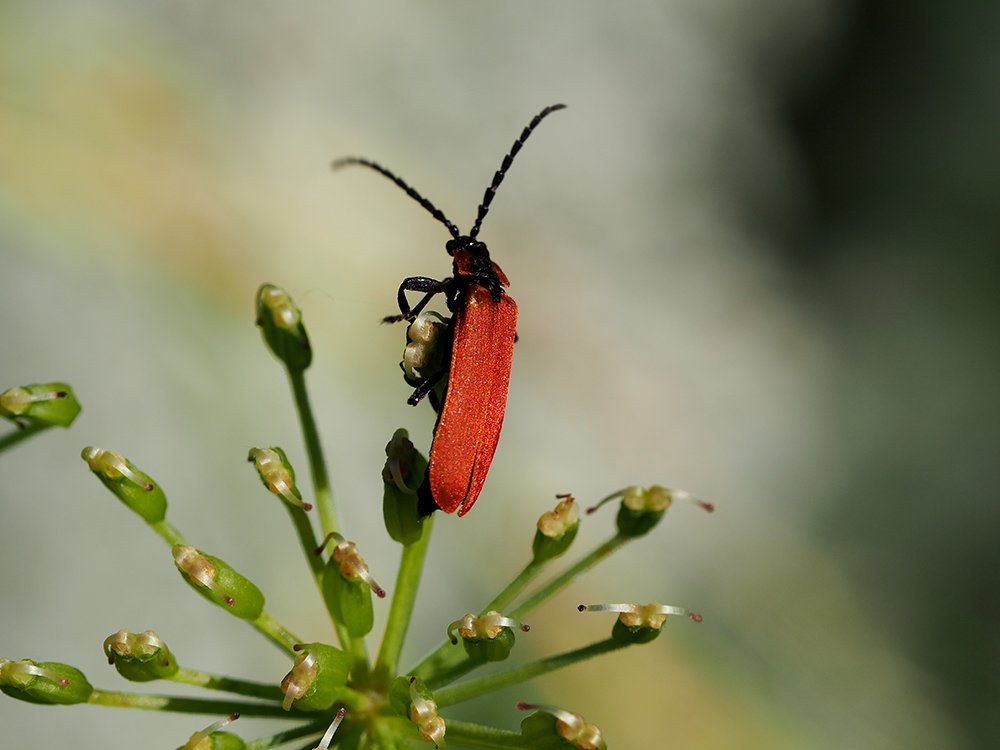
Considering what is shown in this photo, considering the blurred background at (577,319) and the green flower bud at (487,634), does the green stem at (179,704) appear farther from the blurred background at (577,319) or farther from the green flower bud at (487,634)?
the blurred background at (577,319)

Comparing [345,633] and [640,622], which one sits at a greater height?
[640,622]

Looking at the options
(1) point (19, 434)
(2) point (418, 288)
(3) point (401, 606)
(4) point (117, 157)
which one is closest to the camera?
(3) point (401, 606)

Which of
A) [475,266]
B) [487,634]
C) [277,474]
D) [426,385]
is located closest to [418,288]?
[475,266]

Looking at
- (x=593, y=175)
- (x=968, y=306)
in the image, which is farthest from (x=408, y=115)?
(x=968, y=306)

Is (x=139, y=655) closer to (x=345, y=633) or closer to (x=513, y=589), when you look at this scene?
(x=345, y=633)

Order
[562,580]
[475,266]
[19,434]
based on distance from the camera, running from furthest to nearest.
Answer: [475,266], [19,434], [562,580]

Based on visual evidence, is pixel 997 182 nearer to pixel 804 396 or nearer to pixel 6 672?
pixel 804 396
